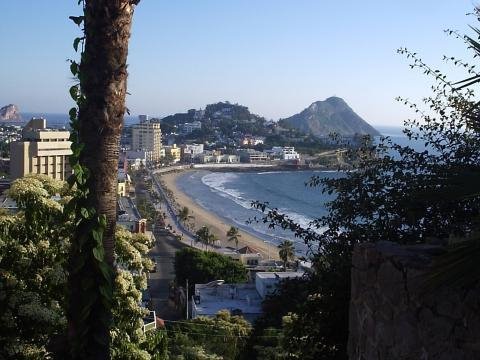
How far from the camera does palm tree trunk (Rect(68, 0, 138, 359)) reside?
270 centimetres

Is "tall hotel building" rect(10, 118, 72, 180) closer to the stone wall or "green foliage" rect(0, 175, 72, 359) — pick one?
"green foliage" rect(0, 175, 72, 359)

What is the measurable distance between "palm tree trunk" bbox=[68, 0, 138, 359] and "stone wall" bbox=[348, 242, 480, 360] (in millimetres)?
1268

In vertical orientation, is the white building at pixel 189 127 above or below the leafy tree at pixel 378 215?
above

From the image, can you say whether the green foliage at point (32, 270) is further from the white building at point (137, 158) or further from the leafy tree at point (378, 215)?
the white building at point (137, 158)

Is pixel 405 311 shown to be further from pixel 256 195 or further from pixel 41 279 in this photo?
pixel 256 195

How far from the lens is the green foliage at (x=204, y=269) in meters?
26.9

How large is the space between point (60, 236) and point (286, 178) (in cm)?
7376

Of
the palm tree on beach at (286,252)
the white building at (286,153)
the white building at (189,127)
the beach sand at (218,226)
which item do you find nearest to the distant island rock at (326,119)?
the white building at (189,127)

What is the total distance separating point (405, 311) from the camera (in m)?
2.34

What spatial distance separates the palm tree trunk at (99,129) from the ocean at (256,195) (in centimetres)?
2802

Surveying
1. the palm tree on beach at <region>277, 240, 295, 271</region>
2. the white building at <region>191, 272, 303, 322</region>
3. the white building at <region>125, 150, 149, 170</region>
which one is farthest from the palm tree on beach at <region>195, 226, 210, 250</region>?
the white building at <region>125, 150, 149, 170</region>

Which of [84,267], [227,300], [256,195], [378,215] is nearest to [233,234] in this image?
[227,300]

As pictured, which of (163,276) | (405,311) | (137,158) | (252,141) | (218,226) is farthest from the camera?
(252,141)

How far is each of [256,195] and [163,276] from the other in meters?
30.2
